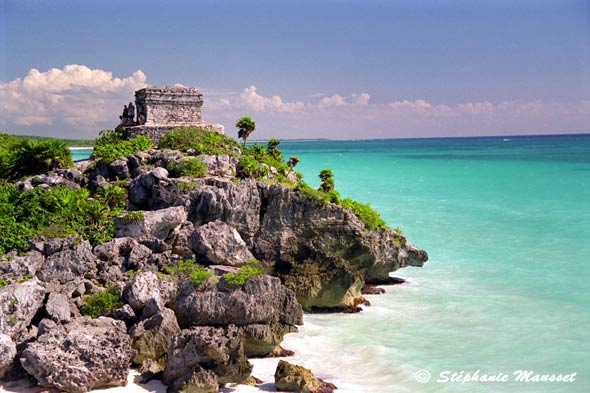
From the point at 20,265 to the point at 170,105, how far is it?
11575 mm

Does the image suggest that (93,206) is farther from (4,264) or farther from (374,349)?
(374,349)

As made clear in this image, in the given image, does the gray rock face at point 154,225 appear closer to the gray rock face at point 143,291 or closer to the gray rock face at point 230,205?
the gray rock face at point 230,205

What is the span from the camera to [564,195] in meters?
42.5

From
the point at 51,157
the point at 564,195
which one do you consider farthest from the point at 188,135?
the point at 564,195

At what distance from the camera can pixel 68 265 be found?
14.8 m

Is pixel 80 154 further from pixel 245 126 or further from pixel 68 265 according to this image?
pixel 68 265

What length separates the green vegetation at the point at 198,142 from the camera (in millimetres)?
21062

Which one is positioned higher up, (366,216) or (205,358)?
(366,216)

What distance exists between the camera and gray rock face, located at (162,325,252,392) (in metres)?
11.6

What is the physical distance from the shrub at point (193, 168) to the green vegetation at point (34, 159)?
16.3ft

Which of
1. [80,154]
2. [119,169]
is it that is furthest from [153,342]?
[80,154]

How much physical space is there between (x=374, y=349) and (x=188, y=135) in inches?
481

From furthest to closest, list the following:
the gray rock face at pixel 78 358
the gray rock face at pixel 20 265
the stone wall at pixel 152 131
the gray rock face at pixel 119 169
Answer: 1. the stone wall at pixel 152 131
2. the gray rock face at pixel 119 169
3. the gray rock face at pixel 20 265
4. the gray rock face at pixel 78 358

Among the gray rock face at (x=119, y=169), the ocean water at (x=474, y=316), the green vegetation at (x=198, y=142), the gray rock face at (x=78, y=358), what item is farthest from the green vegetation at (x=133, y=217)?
the ocean water at (x=474, y=316)
